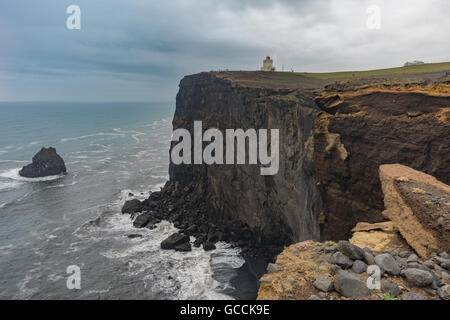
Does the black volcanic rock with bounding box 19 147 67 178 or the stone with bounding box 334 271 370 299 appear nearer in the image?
the stone with bounding box 334 271 370 299

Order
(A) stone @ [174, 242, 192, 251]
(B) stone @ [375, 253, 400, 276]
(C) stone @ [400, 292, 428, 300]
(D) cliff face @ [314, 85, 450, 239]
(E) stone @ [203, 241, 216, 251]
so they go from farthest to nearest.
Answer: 1. (E) stone @ [203, 241, 216, 251]
2. (A) stone @ [174, 242, 192, 251]
3. (D) cliff face @ [314, 85, 450, 239]
4. (B) stone @ [375, 253, 400, 276]
5. (C) stone @ [400, 292, 428, 300]

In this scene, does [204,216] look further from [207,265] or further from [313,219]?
[313,219]

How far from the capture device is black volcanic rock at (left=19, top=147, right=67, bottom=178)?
71.8 meters

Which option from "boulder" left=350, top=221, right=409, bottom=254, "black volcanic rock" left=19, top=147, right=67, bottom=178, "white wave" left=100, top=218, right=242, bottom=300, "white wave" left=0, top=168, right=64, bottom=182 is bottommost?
"white wave" left=100, top=218, right=242, bottom=300

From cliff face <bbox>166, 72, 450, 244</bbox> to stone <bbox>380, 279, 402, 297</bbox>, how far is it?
A: 7300 millimetres

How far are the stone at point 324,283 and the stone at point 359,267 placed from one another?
70 cm

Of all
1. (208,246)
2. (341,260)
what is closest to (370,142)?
(341,260)

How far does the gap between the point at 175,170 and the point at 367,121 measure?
156ft

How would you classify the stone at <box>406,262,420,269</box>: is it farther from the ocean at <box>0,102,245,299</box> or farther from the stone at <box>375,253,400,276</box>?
the ocean at <box>0,102,245,299</box>

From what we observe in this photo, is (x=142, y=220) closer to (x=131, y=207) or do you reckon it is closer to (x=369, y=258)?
(x=131, y=207)

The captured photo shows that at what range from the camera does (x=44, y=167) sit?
72.2 m

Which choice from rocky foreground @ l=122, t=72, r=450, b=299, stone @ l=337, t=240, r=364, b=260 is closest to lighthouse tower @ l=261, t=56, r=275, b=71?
rocky foreground @ l=122, t=72, r=450, b=299

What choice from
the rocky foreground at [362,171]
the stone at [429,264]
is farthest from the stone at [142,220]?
the stone at [429,264]

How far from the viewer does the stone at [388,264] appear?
6.11 m
